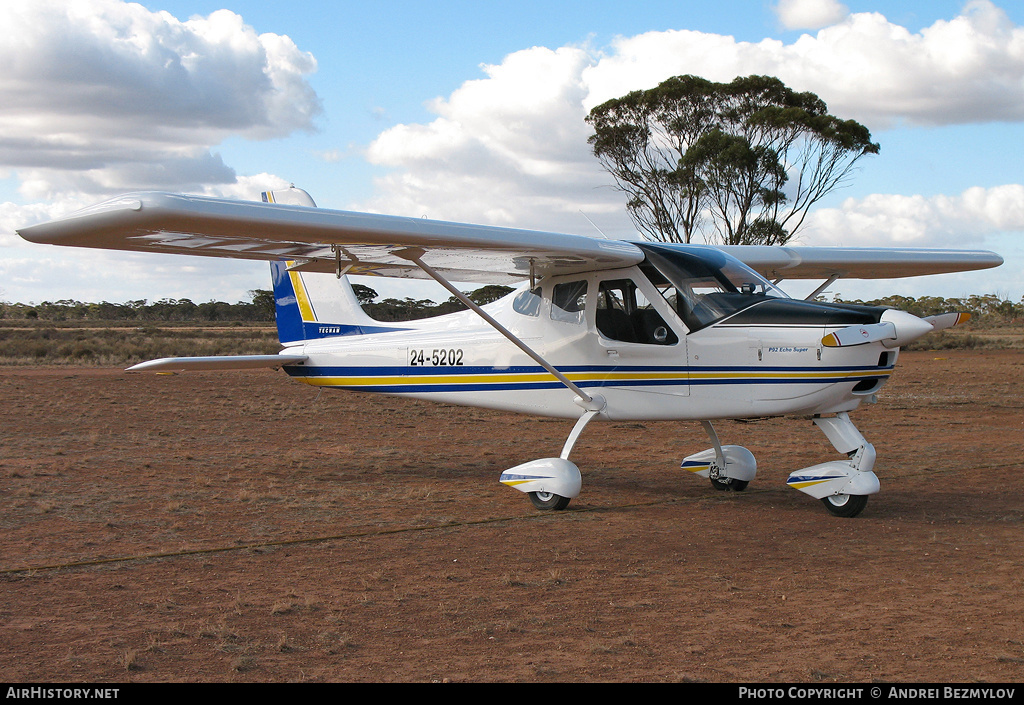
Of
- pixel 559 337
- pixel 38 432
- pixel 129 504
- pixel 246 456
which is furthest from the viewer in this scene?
pixel 38 432

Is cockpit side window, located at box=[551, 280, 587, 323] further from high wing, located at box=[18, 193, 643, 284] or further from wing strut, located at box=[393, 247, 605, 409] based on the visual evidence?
wing strut, located at box=[393, 247, 605, 409]

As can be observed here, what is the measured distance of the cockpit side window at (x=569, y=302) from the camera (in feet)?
28.5

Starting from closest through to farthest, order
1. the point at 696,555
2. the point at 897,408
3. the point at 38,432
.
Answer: the point at 696,555, the point at 38,432, the point at 897,408

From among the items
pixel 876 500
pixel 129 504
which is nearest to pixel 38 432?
pixel 129 504

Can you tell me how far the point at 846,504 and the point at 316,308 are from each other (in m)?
7.02

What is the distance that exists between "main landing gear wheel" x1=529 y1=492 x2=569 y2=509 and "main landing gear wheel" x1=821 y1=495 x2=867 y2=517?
2343mm

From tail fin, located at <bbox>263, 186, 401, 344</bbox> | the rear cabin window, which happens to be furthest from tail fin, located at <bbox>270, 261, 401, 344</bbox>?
the rear cabin window

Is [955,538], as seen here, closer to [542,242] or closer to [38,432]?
[542,242]

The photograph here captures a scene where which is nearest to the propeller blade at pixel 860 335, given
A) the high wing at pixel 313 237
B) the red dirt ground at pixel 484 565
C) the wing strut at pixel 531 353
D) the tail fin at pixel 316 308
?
the red dirt ground at pixel 484 565

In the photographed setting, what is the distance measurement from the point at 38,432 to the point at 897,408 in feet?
49.8

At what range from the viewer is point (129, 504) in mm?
8000

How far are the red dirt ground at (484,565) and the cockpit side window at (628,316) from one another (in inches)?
64.4

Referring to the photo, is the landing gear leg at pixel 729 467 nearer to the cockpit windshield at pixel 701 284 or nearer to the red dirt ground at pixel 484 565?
the red dirt ground at pixel 484 565

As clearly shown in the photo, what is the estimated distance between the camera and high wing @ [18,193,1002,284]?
552 centimetres
